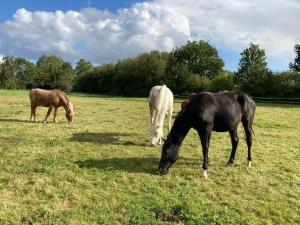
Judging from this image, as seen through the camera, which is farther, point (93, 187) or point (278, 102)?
point (278, 102)

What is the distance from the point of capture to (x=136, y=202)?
7.11m

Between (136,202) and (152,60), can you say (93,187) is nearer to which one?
(136,202)

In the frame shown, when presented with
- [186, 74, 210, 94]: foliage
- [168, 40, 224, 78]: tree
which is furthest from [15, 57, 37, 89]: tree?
[186, 74, 210, 94]: foliage

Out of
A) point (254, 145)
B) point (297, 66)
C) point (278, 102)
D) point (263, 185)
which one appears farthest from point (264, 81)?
point (263, 185)

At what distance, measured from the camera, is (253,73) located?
→ 50.5 meters

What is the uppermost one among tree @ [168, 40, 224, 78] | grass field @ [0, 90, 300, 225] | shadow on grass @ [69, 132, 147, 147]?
tree @ [168, 40, 224, 78]

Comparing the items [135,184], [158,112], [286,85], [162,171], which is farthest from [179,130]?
[286,85]

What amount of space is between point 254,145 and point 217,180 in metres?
4.63

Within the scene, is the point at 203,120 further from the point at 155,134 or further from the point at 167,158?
the point at 155,134

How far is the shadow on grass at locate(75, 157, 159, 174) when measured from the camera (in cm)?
923

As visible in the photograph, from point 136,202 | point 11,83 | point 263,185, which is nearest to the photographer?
point 136,202

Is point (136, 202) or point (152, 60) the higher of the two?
point (152, 60)

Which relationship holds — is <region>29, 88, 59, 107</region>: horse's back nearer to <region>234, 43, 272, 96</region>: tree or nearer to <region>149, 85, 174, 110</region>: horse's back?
<region>149, 85, 174, 110</region>: horse's back

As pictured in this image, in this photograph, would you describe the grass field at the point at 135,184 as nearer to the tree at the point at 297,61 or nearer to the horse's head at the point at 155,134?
the horse's head at the point at 155,134
